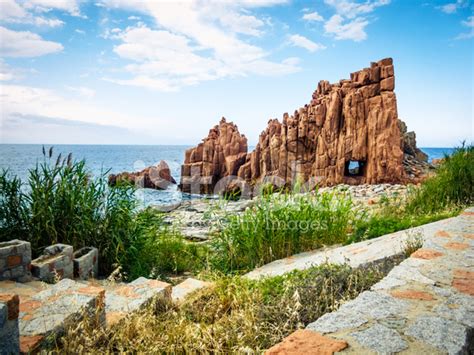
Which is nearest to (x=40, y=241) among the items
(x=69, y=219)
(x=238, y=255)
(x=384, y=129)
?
(x=69, y=219)

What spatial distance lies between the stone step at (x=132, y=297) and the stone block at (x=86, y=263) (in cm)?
131

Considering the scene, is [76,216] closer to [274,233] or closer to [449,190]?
[274,233]

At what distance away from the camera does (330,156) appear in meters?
20.6

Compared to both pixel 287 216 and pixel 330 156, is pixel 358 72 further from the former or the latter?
pixel 287 216

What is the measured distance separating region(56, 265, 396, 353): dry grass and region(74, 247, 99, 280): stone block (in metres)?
1.83

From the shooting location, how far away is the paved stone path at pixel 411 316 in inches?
71.0

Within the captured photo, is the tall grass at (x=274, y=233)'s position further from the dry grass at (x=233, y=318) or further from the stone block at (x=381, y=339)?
the stone block at (x=381, y=339)

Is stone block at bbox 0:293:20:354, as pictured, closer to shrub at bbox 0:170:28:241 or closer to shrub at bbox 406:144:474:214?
shrub at bbox 0:170:28:241

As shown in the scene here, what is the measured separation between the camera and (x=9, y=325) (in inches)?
84.1

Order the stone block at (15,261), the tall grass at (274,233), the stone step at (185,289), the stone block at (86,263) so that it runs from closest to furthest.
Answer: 1. the stone step at (185,289)
2. the stone block at (15,261)
3. the stone block at (86,263)
4. the tall grass at (274,233)

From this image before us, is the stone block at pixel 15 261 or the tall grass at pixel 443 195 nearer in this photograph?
the stone block at pixel 15 261

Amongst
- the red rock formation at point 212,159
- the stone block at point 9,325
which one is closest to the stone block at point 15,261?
the stone block at point 9,325

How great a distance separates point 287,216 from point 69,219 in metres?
3.36

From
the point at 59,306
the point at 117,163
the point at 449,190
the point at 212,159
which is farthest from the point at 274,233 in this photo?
the point at 117,163
